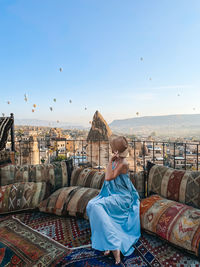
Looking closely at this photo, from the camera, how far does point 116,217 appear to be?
1.67m

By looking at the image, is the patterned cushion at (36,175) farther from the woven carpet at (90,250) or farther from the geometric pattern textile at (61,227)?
the woven carpet at (90,250)

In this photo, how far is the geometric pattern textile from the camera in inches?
69.1

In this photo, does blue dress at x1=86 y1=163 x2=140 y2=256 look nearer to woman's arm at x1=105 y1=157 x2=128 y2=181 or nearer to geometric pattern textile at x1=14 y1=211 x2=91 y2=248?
woman's arm at x1=105 y1=157 x2=128 y2=181

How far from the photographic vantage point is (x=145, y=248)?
5.30ft

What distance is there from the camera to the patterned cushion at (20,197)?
220 centimetres

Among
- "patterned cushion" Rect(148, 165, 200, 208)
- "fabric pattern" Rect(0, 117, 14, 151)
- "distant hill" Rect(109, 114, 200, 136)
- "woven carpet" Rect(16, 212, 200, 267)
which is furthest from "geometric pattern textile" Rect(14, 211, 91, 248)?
"distant hill" Rect(109, 114, 200, 136)

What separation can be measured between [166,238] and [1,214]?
1.85 m

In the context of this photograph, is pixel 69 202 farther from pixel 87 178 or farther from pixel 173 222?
pixel 173 222

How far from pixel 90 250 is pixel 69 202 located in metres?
0.69

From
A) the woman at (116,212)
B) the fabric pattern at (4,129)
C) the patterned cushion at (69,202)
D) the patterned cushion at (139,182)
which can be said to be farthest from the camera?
the fabric pattern at (4,129)

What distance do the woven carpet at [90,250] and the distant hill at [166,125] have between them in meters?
29.2

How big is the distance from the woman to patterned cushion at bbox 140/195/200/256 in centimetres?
12

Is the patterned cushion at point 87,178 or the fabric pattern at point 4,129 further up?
the fabric pattern at point 4,129

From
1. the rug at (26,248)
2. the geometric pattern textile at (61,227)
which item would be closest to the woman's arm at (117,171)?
the geometric pattern textile at (61,227)
